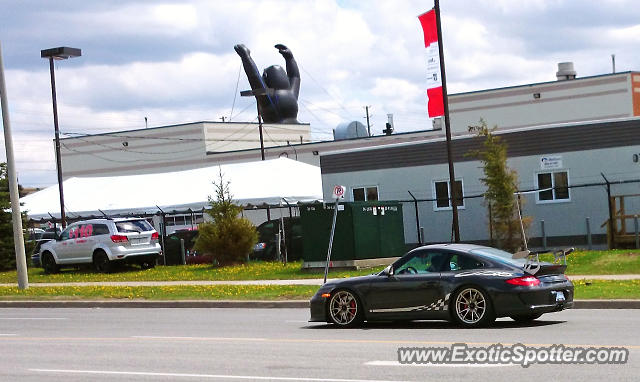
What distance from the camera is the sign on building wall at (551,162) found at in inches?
1388

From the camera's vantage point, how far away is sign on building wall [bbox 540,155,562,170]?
116ft

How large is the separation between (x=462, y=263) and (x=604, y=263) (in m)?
12.4

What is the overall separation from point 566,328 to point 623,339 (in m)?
1.70

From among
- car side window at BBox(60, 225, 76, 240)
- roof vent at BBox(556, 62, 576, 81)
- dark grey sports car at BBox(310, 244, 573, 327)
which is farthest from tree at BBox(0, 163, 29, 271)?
roof vent at BBox(556, 62, 576, 81)

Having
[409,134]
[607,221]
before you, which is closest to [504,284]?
[607,221]

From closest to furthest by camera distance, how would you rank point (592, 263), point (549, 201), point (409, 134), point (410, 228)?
point (592, 263) < point (549, 201) < point (410, 228) < point (409, 134)

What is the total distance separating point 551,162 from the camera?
35.4 meters

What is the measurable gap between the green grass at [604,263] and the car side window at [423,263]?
10.8m

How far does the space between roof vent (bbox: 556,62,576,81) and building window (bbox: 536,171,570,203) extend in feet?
90.2

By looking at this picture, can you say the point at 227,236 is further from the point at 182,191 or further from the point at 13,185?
the point at 182,191

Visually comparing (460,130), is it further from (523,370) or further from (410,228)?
(523,370)

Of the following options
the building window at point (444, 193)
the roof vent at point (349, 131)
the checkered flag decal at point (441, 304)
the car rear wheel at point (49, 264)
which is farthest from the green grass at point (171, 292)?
the roof vent at point (349, 131)

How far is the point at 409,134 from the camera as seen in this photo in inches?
2790

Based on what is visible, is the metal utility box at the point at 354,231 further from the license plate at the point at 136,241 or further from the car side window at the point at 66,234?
the car side window at the point at 66,234
